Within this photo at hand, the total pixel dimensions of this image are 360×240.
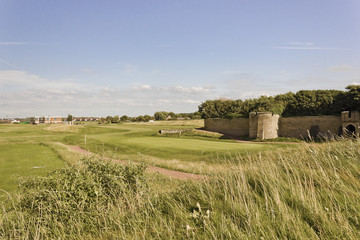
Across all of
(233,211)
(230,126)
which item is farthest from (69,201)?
(230,126)

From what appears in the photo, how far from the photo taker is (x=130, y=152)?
76.6ft

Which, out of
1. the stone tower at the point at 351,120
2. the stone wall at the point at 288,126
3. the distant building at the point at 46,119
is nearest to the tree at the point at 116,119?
the distant building at the point at 46,119

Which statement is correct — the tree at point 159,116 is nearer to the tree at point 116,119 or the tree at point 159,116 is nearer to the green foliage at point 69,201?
the tree at point 116,119

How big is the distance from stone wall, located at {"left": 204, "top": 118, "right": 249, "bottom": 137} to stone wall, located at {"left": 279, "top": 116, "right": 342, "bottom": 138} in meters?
6.40

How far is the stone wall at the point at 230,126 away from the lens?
40.9 metres

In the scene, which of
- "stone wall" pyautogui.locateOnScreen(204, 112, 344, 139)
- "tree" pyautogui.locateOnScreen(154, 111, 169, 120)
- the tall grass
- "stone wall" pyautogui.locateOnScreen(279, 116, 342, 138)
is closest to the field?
the tall grass

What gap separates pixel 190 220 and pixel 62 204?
317 cm

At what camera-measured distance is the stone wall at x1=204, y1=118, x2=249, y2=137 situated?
4094 cm

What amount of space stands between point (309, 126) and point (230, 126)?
1408 cm

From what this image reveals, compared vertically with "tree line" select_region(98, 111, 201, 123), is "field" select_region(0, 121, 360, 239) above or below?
below

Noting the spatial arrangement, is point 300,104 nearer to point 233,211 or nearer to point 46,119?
point 233,211

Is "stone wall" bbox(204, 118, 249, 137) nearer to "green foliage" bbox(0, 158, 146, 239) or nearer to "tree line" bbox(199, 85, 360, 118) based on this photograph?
"tree line" bbox(199, 85, 360, 118)

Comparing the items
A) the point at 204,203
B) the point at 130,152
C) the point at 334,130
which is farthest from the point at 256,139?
the point at 204,203

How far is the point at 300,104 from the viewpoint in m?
42.7
